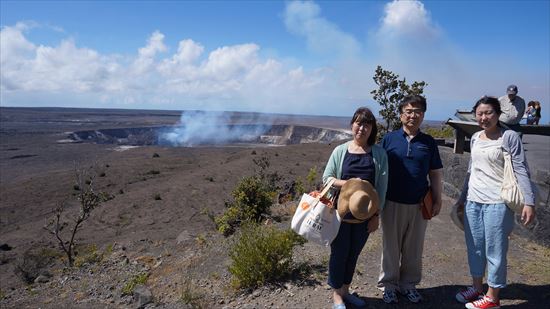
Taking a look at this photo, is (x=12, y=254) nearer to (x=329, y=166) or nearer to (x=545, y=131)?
(x=329, y=166)

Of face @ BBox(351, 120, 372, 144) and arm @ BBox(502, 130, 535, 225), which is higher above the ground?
face @ BBox(351, 120, 372, 144)

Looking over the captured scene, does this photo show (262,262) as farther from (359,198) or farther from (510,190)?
(510,190)

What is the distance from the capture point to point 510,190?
9.61 ft

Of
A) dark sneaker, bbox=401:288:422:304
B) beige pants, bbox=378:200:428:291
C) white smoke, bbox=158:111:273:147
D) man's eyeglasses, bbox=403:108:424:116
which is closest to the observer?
man's eyeglasses, bbox=403:108:424:116

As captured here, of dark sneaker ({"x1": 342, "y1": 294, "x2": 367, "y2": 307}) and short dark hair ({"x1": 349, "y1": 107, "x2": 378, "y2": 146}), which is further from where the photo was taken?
dark sneaker ({"x1": 342, "y1": 294, "x2": 367, "y2": 307})

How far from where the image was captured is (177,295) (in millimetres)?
5586

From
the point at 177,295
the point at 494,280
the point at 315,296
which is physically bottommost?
the point at 177,295

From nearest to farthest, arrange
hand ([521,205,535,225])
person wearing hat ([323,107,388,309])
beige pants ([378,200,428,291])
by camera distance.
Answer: hand ([521,205,535,225]) → person wearing hat ([323,107,388,309]) → beige pants ([378,200,428,291])

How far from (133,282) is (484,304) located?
5.38 metres

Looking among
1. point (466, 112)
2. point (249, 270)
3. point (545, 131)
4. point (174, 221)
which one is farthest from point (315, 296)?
point (174, 221)

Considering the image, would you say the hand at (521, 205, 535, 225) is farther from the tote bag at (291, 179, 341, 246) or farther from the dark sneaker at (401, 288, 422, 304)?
the tote bag at (291, 179, 341, 246)

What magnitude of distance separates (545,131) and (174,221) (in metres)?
11.6

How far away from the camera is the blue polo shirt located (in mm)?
3199

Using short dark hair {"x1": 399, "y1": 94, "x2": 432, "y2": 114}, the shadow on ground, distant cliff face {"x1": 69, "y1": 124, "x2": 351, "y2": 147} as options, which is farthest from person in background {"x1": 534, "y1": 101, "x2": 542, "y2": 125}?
distant cliff face {"x1": 69, "y1": 124, "x2": 351, "y2": 147}
